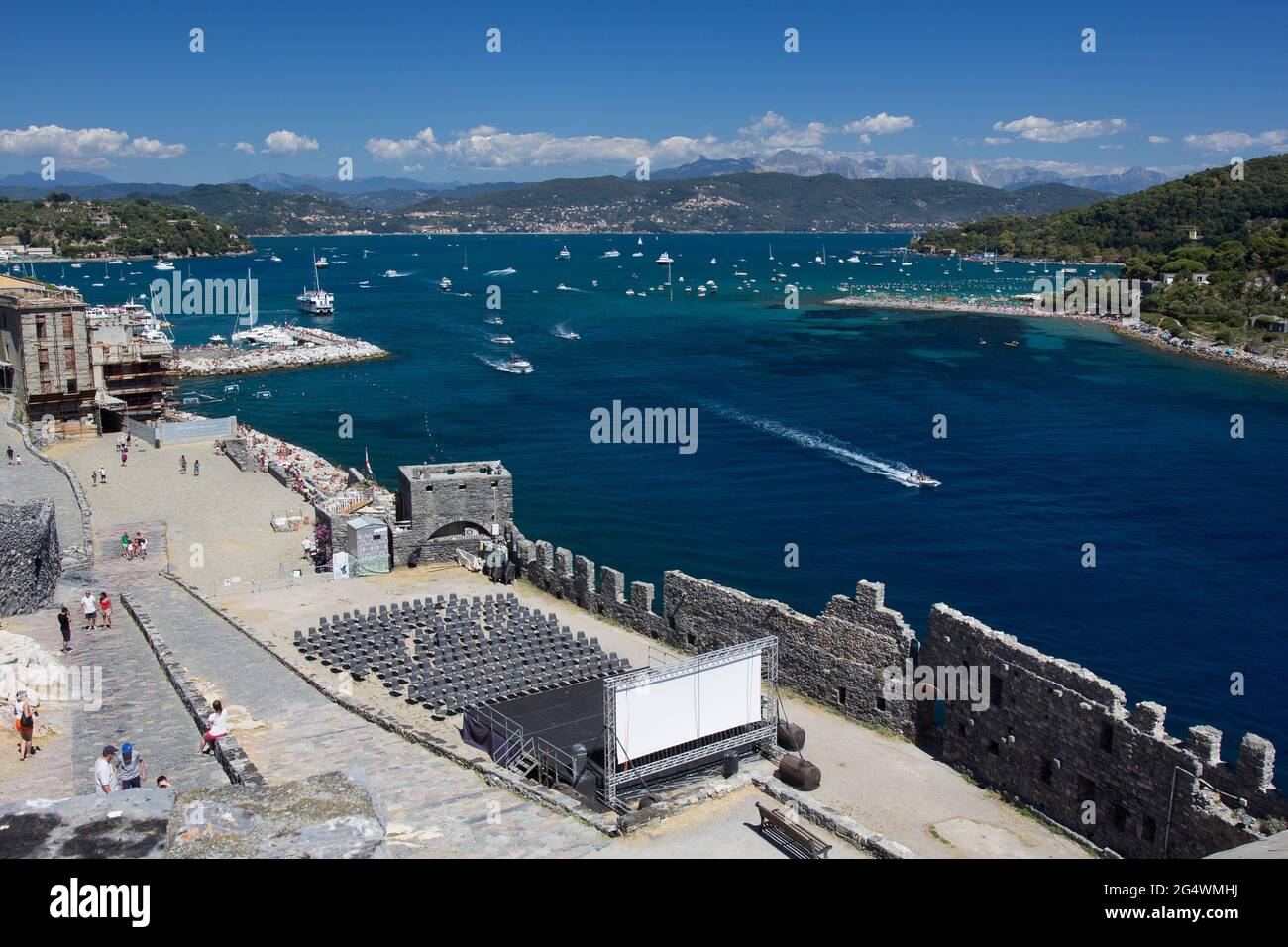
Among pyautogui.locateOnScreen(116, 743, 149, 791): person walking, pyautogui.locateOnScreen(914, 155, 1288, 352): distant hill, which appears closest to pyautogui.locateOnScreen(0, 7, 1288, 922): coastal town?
pyautogui.locateOnScreen(116, 743, 149, 791): person walking

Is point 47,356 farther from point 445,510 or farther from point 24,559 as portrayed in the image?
point 24,559

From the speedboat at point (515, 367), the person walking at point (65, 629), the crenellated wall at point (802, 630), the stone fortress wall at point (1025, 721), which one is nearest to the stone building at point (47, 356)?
the person walking at point (65, 629)

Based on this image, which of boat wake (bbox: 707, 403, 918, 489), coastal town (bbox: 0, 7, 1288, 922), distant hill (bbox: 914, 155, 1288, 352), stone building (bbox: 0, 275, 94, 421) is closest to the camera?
coastal town (bbox: 0, 7, 1288, 922)

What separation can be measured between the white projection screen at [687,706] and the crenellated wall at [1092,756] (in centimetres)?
503

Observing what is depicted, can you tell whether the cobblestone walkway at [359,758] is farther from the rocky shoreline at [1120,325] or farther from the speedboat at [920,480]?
the rocky shoreline at [1120,325]

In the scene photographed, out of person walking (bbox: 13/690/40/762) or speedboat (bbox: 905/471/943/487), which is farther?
speedboat (bbox: 905/471/943/487)

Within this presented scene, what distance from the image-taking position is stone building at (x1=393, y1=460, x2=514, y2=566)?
116ft

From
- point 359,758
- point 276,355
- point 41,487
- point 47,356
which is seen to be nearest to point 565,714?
point 359,758

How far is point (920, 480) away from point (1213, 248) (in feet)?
369

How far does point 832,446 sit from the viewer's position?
6631cm

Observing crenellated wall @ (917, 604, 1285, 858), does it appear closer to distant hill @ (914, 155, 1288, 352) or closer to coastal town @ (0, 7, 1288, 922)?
coastal town @ (0, 7, 1288, 922)

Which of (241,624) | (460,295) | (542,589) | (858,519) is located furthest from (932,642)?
(460,295)

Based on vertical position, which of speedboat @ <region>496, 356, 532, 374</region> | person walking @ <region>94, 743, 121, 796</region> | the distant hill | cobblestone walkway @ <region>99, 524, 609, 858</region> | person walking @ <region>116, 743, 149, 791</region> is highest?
the distant hill

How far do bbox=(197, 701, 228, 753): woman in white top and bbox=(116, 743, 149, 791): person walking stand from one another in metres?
1.04
